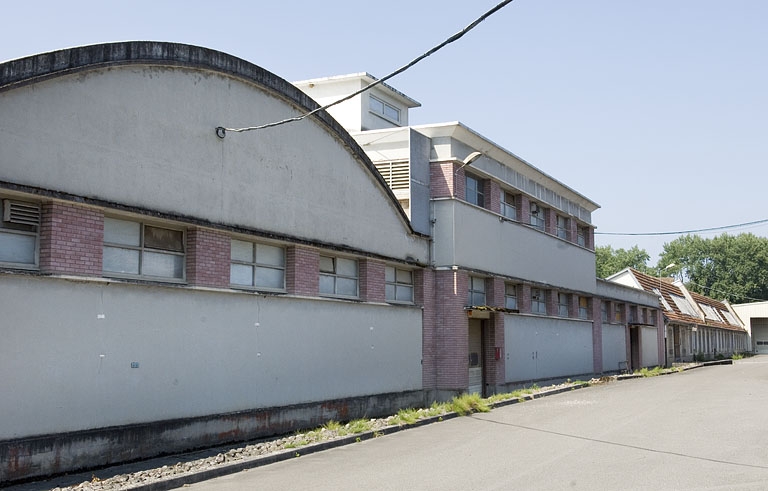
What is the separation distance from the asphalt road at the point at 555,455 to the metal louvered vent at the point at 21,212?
4.39m

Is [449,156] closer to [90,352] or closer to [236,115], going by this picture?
[236,115]

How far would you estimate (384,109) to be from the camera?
A: 1152 inches

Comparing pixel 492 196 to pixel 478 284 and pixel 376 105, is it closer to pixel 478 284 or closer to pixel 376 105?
pixel 478 284

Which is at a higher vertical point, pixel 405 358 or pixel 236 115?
pixel 236 115

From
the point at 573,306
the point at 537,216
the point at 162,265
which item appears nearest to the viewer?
the point at 162,265

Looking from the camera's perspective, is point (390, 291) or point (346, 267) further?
point (390, 291)

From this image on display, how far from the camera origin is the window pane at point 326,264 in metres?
17.5

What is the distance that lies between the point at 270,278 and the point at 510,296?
13.3m

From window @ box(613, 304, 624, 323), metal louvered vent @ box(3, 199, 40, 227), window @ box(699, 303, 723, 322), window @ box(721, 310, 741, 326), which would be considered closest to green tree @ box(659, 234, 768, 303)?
window @ box(721, 310, 741, 326)

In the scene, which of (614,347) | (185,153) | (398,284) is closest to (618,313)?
(614,347)

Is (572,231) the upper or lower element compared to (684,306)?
upper

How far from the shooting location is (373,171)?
63.5ft

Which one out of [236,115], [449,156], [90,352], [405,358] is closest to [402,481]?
[90,352]

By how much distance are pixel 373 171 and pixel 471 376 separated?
805 centimetres
